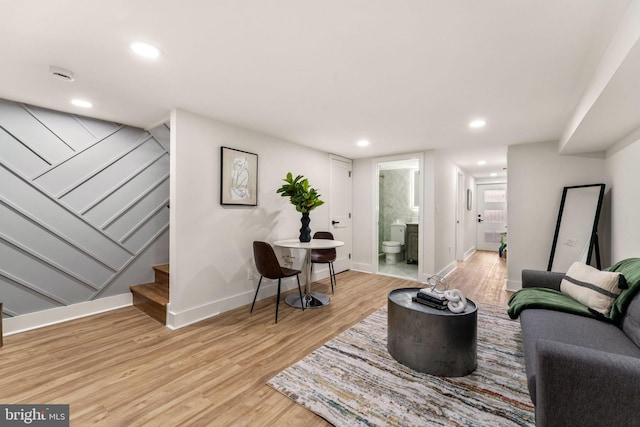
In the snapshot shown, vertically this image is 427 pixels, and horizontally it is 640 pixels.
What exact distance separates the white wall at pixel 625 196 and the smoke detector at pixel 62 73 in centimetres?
482

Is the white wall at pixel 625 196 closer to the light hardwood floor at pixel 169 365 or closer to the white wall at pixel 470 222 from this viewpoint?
the light hardwood floor at pixel 169 365

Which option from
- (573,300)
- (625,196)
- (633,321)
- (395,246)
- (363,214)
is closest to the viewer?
(633,321)

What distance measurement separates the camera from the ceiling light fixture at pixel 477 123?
313 cm

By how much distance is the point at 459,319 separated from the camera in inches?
76.4

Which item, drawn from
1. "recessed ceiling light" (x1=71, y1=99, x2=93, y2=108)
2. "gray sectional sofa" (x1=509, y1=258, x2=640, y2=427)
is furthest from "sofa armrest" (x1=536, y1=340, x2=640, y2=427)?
"recessed ceiling light" (x1=71, y1=99, x2=93, y2=108)

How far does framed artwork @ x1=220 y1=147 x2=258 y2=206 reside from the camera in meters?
3.20

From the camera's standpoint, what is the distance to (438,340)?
1964 millimetres

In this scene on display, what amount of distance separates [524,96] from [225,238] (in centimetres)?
335

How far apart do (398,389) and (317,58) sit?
2311 mm

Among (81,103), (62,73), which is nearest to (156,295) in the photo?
(81,103)

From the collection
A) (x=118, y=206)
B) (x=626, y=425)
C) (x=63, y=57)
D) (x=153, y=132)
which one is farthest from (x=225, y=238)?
(x=626, y=425)

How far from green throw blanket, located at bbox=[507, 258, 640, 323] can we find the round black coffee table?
1.65 feet

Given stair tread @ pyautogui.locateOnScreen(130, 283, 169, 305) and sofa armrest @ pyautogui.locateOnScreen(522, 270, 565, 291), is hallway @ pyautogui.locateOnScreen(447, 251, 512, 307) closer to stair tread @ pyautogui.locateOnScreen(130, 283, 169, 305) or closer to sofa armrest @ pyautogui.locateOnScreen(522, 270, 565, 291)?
sofa armrest @ pyautogui.locateOnScreen(522, 270, 565, 291)

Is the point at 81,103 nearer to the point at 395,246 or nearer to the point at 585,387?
the point at 585,387
